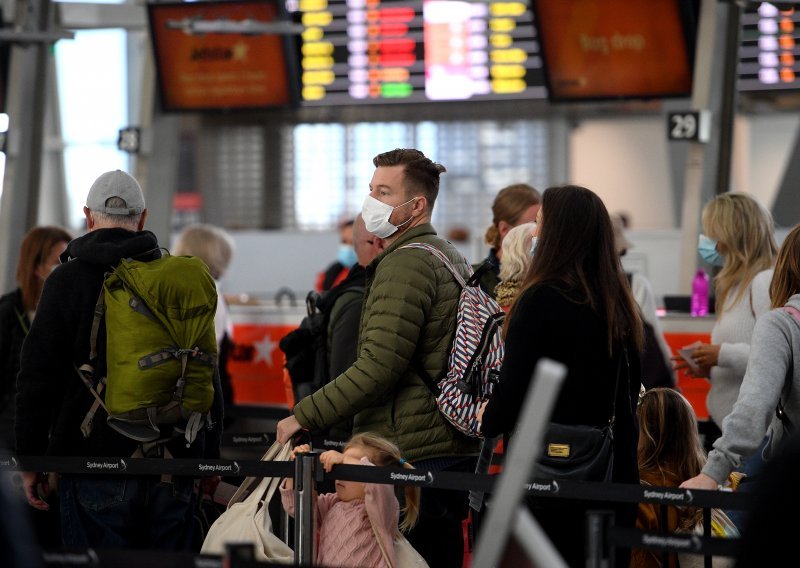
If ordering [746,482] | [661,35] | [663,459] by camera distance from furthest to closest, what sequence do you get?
[661,35] < [663,459] < [746,482]

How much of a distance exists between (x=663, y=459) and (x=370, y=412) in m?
0.95

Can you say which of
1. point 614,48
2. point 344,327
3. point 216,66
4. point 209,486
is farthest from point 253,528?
point 216,66

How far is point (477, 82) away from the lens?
10.2 metres

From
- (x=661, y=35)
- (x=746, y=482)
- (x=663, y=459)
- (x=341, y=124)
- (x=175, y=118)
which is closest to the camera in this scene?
(x=746, y=482)

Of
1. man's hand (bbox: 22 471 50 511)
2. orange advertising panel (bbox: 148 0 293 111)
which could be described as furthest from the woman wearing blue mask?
orange advertising panel (bbox: 148 0 293 111)

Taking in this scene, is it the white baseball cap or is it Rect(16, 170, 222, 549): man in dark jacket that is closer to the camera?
Rect(16, 170, 222, 549): man in dark jacket

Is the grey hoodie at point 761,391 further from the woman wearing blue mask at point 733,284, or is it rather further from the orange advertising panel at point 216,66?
the orange advertising panel at point 216,66

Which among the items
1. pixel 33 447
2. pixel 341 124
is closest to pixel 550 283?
pixel 33 447

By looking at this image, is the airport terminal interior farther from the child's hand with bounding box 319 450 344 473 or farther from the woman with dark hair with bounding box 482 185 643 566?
the woman with dark hair with bounding box 482 185 643 566

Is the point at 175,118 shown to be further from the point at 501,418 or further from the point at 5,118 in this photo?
the point at 501,418

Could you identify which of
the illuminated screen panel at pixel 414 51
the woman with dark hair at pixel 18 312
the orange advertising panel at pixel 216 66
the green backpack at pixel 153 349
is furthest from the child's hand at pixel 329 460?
the illuminated screen panel at pixel 414 51

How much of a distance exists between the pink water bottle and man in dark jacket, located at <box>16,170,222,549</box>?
173 inches

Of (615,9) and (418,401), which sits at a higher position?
(615,9)

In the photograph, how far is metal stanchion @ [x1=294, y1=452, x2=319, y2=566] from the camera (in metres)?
3.49
